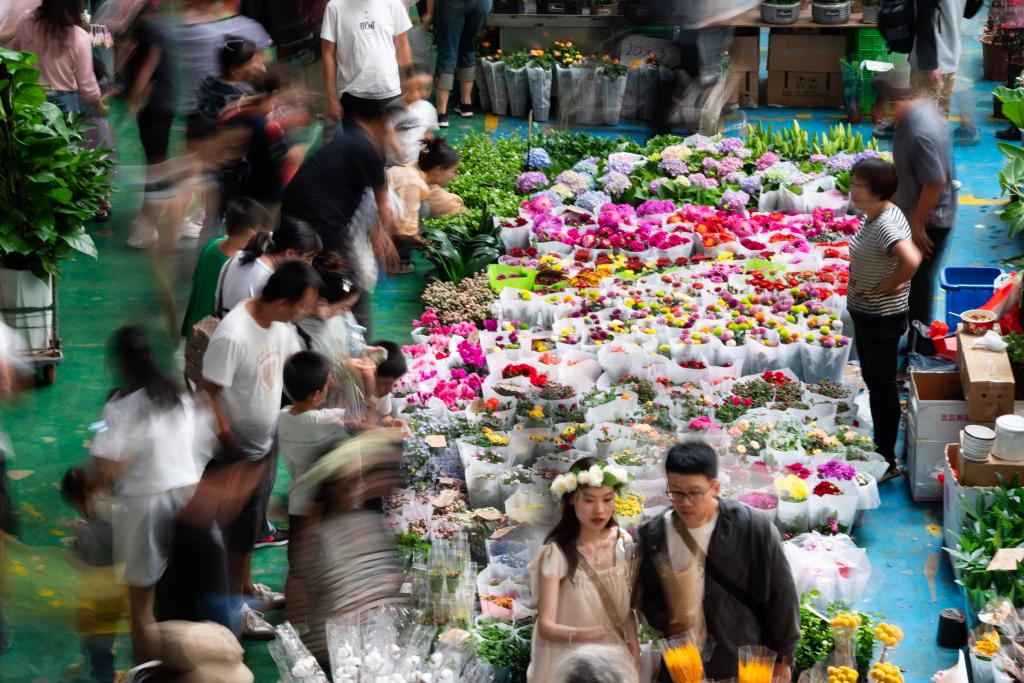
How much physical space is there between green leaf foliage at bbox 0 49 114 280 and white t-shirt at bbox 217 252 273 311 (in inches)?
69.3

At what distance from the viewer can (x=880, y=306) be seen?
237 inches

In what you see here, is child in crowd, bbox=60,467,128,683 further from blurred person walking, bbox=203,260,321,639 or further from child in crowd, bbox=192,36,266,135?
child in crowd, bbox=192,36,266,135

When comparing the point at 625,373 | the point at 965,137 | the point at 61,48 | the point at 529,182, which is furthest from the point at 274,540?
the point at 965,137

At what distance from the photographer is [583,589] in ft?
13.7

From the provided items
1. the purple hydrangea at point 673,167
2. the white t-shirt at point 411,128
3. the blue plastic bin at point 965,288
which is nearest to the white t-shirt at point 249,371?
the white t-shirt at point 411,128

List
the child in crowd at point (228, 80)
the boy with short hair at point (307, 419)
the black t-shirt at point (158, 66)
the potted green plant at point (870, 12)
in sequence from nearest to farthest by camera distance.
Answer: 1. the boy with short hair at point (307, 419)
2. the child in crowd at point (228, 80)
3. the black t-shirt at point (158, 66)
4. the potted green plant at point (870, 12)

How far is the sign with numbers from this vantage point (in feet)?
38.5

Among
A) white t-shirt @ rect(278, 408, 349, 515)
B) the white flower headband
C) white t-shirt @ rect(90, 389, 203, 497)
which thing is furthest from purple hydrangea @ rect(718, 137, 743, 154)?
white t-shirt @ rect(90, 389, 203, 497)

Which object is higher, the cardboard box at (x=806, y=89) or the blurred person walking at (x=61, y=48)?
the blurred person walking at (x=61, y=48)

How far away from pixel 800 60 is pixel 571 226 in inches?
176

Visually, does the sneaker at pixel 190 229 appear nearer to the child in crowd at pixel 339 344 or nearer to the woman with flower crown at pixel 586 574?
the child in crowd at pixel 339 344

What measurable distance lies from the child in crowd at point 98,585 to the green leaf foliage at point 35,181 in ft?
8.33

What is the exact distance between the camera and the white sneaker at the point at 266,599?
17.6ft

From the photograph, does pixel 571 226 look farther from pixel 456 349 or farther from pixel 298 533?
pixel 298 533
